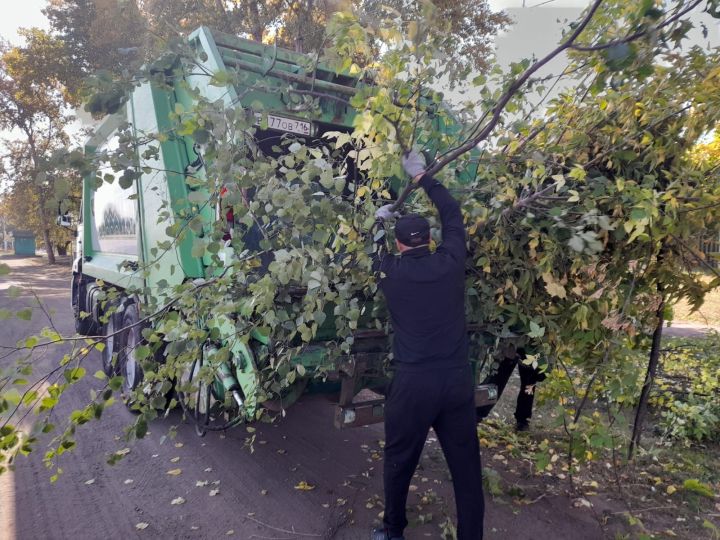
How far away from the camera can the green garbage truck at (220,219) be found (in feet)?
10.1

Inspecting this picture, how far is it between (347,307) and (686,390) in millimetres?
3839

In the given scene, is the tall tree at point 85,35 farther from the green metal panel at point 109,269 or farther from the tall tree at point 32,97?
the green metal panel at point 109,269

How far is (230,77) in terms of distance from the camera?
290cm

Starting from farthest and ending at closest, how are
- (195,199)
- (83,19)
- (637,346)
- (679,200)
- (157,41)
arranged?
(83,19)
(637,346)
(195,199)
(157,41)
(679,200)

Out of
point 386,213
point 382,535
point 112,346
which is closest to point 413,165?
point 386,213

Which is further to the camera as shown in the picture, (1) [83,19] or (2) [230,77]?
(1) [83,19]

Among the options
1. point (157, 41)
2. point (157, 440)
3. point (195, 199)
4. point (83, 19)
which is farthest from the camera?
point (83, 19)

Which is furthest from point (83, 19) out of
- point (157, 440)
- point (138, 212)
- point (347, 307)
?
point (347, 307)

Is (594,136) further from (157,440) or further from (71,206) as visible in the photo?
(157,440)

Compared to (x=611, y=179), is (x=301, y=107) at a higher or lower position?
higher

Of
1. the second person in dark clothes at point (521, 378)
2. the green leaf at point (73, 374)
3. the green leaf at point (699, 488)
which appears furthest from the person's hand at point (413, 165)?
the green leaf at point (699, 488)

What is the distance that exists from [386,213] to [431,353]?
2.74 ft

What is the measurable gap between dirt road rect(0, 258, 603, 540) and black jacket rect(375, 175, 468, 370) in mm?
1240

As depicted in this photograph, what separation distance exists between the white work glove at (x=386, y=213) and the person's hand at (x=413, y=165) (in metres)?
0.24
